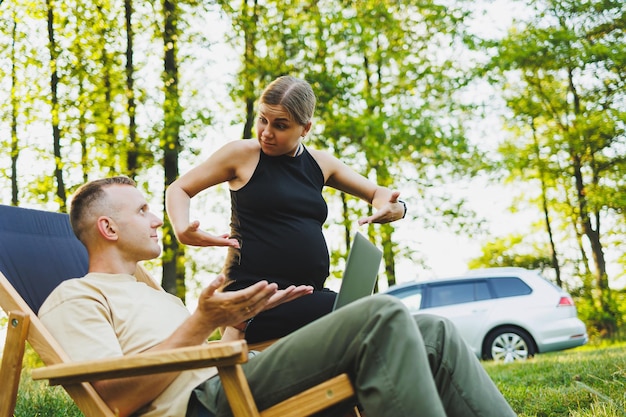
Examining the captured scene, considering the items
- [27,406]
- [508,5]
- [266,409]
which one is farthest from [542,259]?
[266,409]

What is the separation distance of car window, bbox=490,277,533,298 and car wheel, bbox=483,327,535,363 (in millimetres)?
620

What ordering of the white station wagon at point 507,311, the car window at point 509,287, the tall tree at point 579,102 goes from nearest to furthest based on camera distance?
the white station wagon at point 507,311
the car window at point 509,287
the tall tree at point 579,102

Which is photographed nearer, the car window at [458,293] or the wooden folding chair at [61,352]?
the wooden folding chair at [61,352]

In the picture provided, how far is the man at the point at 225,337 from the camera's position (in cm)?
204

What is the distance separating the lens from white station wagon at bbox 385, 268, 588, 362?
12.8 meters

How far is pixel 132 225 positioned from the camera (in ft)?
9.34

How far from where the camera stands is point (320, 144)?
52.6ft

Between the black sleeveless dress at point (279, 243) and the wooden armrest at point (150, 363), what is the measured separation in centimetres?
90

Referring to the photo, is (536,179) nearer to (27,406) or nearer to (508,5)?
(508,5)

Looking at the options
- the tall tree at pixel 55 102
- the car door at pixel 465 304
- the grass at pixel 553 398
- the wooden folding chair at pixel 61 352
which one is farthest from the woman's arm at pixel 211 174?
the tall tree at pixel 55 102

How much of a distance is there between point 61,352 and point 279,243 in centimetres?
99

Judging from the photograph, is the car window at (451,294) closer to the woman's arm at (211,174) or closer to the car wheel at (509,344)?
the car wheel at (509,344)

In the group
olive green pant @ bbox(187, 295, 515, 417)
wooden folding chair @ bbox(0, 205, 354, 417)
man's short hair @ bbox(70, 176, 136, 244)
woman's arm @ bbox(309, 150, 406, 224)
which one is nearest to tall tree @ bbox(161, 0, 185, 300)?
wooden folding chair @ bbox(0, 205, 354, 417)

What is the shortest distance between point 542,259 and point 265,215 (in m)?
23.4
